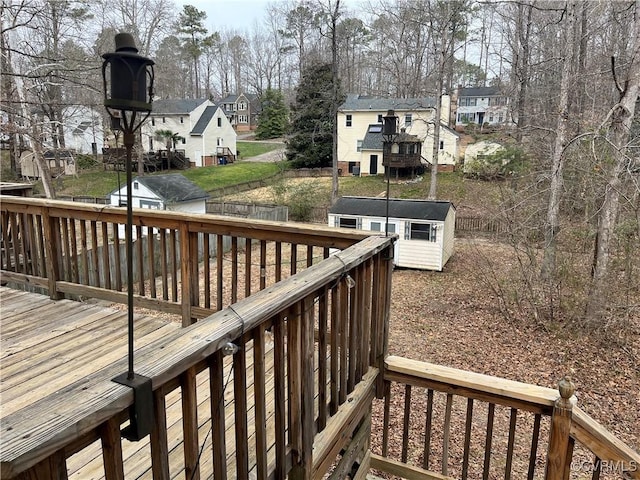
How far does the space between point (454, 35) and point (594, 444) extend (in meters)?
19.4

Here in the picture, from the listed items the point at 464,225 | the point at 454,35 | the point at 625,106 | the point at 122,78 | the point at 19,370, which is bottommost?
the point at 464,225

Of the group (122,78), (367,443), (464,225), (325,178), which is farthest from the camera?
(325,178)

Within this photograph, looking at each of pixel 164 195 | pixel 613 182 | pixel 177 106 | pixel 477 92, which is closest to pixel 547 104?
pixel 613 182

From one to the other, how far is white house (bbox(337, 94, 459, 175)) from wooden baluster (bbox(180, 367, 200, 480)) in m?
23.0

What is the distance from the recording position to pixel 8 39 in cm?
884

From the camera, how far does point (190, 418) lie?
1260 mm

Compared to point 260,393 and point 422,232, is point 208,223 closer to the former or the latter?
point 260,393

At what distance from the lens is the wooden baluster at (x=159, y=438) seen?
1.14 meters

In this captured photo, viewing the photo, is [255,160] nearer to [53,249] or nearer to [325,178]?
[325,178]

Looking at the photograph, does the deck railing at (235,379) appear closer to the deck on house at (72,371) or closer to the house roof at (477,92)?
the deck on house at (72,371)

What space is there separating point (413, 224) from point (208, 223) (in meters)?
11.1

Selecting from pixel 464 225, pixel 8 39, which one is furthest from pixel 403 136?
pixel 8 39

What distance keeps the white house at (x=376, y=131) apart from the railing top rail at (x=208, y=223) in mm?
21156

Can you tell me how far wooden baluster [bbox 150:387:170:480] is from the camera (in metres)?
1.14
